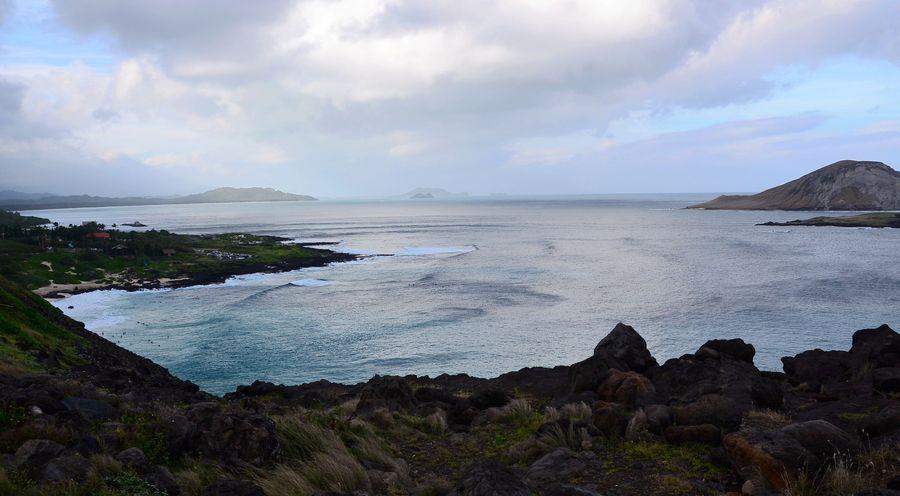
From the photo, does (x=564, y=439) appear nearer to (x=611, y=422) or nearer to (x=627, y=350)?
(x=611, y=422)

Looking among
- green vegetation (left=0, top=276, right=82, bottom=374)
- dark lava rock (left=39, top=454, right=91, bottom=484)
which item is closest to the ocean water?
green vegetation (left=0, top=276, right=82, bottom=374)

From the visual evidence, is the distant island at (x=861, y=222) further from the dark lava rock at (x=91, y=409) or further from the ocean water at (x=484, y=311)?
the dark lava rock at (x=91, y=409)

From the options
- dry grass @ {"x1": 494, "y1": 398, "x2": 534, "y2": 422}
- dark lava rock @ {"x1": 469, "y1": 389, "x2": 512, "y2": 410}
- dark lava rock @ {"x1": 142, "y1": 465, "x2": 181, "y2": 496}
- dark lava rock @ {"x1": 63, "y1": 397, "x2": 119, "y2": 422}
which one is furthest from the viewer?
dark lava rock @ {"x1": 469, "y1": 389, "x2": 512, "y2": 410}

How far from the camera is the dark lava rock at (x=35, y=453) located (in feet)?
25.9

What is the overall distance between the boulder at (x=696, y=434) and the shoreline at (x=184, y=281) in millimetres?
54785

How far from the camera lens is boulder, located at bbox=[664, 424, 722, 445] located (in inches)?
435

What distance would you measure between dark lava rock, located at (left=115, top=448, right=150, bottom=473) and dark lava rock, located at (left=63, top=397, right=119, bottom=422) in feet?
9.07

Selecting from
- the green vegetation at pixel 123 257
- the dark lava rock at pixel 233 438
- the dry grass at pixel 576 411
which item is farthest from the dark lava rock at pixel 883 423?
the green vegetation at pixel 123 257

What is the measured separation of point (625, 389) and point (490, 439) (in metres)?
4.68

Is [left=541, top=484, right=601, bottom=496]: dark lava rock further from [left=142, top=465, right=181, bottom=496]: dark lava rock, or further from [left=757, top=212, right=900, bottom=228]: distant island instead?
[left=757, top=212, right=900, bottom=228]: distant island

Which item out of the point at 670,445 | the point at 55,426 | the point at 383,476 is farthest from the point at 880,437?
the point at 55,426

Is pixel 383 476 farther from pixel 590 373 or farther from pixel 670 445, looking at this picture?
pixel 590 373

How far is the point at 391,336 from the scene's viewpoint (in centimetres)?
3641

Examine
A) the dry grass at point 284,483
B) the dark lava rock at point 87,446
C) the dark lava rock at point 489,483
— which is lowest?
the dry grass at point 284,483
